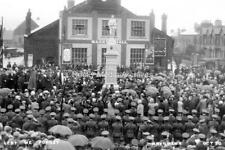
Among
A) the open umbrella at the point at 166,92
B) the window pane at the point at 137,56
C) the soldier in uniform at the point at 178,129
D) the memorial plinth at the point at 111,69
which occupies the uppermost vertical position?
the window pane at the point at 137,56

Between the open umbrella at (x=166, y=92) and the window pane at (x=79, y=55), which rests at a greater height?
the window pane at (x=79, y=55)

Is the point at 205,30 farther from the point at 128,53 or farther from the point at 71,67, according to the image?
the point at 71,67

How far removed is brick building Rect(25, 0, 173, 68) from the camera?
45500mm

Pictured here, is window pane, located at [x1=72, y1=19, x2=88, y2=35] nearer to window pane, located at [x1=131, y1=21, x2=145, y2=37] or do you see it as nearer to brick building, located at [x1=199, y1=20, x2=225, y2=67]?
window pane, located at [x1=131, y1=21, x2=145, y2=37]

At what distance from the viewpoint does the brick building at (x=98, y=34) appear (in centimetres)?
4550

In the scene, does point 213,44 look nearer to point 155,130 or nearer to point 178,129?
point 178,129

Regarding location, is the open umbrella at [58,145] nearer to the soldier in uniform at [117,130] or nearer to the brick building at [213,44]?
the soldier in uniform at [117,130]

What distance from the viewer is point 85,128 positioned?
17.9 metres

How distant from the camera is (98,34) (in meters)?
45.8

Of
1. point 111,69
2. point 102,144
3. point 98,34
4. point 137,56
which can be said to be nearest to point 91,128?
point 102,144

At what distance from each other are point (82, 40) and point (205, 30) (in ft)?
114

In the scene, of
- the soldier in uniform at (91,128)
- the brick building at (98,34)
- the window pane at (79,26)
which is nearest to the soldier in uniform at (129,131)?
the soldier in uniform at (91,128)

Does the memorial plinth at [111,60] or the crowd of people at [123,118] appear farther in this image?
the memorial plinth at [111,60]

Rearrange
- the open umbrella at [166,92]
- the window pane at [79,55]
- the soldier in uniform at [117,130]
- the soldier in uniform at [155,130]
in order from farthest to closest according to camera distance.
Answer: the window pane at [79,55], the open umbrella at [166,92], the soldier in uniform at [155,130], the soldier in uniform at [117,130]
